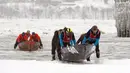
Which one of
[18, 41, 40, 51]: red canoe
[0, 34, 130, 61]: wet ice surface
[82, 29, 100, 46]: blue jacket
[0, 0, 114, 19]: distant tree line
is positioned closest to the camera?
[82, 29, 100, 46]: blue jacket

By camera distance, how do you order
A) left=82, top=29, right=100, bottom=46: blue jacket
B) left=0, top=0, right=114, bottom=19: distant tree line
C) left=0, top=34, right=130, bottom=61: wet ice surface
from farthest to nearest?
1. left=0, top=0, right=114, bottom=19: distant tree line
2. left=0, top=34, right=130, bottom=61: wet ice surface
3. left=82, top=29, right=100, bottom=46: blue jacket

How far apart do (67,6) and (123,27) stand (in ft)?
309

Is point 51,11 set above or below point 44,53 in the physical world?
above

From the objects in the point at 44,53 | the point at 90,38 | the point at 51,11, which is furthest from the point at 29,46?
the point at 51,11

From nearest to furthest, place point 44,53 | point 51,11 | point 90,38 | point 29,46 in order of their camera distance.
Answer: point 90,38
point 44,53
point 29,46
point 51,11

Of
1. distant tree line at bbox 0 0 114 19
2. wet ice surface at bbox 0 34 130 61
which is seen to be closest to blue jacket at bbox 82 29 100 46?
wet ice surface at bbox 0 34 130 61

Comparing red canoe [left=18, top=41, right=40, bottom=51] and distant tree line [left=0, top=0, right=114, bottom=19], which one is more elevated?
distant tree line [left=0, top=0, right=114, bottom=19]

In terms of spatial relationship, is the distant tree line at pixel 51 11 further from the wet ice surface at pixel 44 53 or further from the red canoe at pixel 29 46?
the red canoe at pixel 29 46

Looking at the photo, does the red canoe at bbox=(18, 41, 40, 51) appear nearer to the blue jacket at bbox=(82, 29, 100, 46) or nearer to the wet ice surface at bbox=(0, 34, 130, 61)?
the wet ice surface at bbox=(0, 34, 130, 61)

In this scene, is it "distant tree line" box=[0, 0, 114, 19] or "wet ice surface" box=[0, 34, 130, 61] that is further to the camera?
"distant tree line" box=[0, 0, 114, 19]

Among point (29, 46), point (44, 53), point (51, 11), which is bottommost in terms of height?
point (44, 53)

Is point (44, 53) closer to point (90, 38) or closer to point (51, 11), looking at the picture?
point (90, 38)

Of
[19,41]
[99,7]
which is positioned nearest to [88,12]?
[99,7]

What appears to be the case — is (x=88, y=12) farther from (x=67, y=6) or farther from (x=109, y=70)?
(x=109, y=70)
